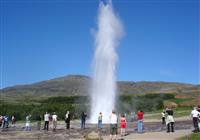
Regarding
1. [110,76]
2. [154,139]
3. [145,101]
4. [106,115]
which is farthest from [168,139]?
[145,101]

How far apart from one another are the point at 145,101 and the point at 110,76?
3228 centimetres

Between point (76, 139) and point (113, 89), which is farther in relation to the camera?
point (113, 89)

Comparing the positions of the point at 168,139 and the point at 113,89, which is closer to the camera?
the point at 168,139

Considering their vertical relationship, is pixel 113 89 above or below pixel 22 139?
above

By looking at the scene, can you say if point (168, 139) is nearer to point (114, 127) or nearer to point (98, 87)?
point (114, 127)

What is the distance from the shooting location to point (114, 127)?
27.4 meters

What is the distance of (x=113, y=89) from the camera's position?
50.4 m

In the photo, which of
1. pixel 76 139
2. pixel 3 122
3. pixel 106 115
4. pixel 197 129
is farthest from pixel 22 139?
pixel 106 115

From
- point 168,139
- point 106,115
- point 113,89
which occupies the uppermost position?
point 113,89

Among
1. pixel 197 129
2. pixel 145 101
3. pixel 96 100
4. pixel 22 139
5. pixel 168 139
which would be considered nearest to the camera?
pixel 168 139

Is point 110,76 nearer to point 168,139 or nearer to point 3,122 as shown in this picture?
point 3,122

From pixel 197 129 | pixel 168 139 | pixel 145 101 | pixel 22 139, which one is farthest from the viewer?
pixel 145 101

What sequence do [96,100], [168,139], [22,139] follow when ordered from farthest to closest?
[96,100], [22,139], [168,139]

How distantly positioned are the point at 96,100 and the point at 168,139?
80.9ft
